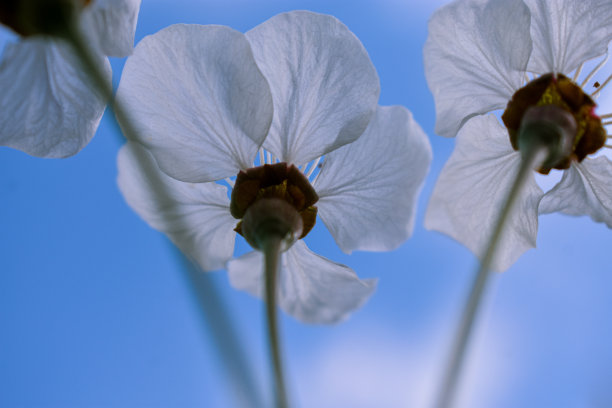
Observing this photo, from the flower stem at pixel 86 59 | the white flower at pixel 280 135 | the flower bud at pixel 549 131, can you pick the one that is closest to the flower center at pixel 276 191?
the white flower at pixel 280 135

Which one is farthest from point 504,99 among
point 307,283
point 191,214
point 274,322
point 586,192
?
point 274,322

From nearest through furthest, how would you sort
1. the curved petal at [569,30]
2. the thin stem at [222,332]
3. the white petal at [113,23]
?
the thin stem at [222,332] < the white petal at [113,23] < the curved petal at [569,30]

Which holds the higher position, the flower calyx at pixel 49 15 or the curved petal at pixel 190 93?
the curved petal at pixel 190 93

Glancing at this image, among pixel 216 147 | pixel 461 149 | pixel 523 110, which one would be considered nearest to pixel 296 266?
pixel 216 147

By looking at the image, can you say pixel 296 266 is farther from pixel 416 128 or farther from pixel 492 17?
pixel 492 17

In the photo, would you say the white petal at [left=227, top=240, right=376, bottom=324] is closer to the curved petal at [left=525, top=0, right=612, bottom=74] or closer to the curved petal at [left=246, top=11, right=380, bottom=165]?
the curved petal at [left=246, top=11, right=380, bottom=165]

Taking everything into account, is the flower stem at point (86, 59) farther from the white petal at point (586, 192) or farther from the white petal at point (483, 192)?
the white petal at point (586, 192)
